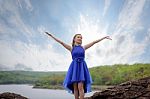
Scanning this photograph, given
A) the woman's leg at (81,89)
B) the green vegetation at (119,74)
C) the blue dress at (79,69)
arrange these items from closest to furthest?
the woman's leg at (81,89)
the blue dress at (79,69)
the green vegetation at (119,74)

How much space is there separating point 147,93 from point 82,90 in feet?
5.17

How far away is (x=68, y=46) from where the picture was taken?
29.2ft

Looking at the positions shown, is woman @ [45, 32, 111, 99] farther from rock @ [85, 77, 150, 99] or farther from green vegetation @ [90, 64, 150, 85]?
green vegetation @ [90, 64, 150, 85]

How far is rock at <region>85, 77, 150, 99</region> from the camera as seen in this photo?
855 cm

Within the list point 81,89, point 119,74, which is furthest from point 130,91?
point 119,74

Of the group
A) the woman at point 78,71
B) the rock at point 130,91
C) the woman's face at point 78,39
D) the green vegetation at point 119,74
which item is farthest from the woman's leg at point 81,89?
the green vegetation at point 119,74

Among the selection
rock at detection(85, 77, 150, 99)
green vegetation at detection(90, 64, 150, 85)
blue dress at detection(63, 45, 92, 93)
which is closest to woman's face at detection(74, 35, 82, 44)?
blue dress at detection(63, 45, 92, 93)

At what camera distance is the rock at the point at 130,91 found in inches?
336

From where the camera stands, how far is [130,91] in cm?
877

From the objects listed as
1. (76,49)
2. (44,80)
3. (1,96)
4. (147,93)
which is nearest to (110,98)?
(147,93)

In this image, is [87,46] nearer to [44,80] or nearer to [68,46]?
[68,46]

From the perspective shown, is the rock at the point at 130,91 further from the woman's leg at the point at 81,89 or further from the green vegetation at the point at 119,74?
the green vegetation at the point at 119,74

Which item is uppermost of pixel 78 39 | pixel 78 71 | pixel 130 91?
pixel 78 39

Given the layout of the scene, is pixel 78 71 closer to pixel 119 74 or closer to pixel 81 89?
pixel 81 89
